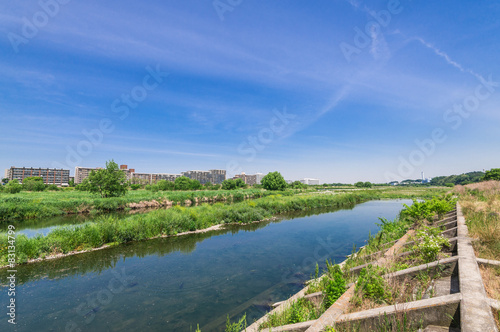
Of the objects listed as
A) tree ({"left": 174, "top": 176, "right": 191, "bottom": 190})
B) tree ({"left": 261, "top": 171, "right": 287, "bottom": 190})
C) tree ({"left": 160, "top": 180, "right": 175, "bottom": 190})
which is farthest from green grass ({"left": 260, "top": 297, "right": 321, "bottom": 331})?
tree ({"left": 174, "top": 176, "right": 191, "bottom": 190})

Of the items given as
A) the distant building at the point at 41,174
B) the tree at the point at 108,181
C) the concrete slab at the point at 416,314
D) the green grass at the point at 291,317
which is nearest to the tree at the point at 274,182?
the tree at the point at 108,181

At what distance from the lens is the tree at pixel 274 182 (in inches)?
2975

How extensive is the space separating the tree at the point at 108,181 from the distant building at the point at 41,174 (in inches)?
5394

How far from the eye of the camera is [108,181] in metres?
34.9

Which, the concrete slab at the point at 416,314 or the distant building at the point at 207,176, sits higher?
the distant building at the point at 207,176

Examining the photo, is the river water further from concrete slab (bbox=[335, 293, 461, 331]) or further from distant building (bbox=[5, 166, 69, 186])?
distant building (bbox=[5, 166, 69, 186])

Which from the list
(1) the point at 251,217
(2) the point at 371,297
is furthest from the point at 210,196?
(2) the point at 371,297

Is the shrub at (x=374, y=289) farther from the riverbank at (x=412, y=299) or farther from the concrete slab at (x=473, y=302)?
the concrete slab at (x=473, y=302)

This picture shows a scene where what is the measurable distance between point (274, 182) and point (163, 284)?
68019mm

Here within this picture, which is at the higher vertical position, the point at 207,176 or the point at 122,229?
the point at 207,176

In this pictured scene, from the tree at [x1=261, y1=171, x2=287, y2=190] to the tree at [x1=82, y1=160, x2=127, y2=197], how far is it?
159 ft

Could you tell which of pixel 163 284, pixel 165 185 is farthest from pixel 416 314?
pixel 165 185

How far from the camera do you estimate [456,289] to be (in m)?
3.34

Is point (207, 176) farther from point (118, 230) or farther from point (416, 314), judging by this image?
point (416, 314)
